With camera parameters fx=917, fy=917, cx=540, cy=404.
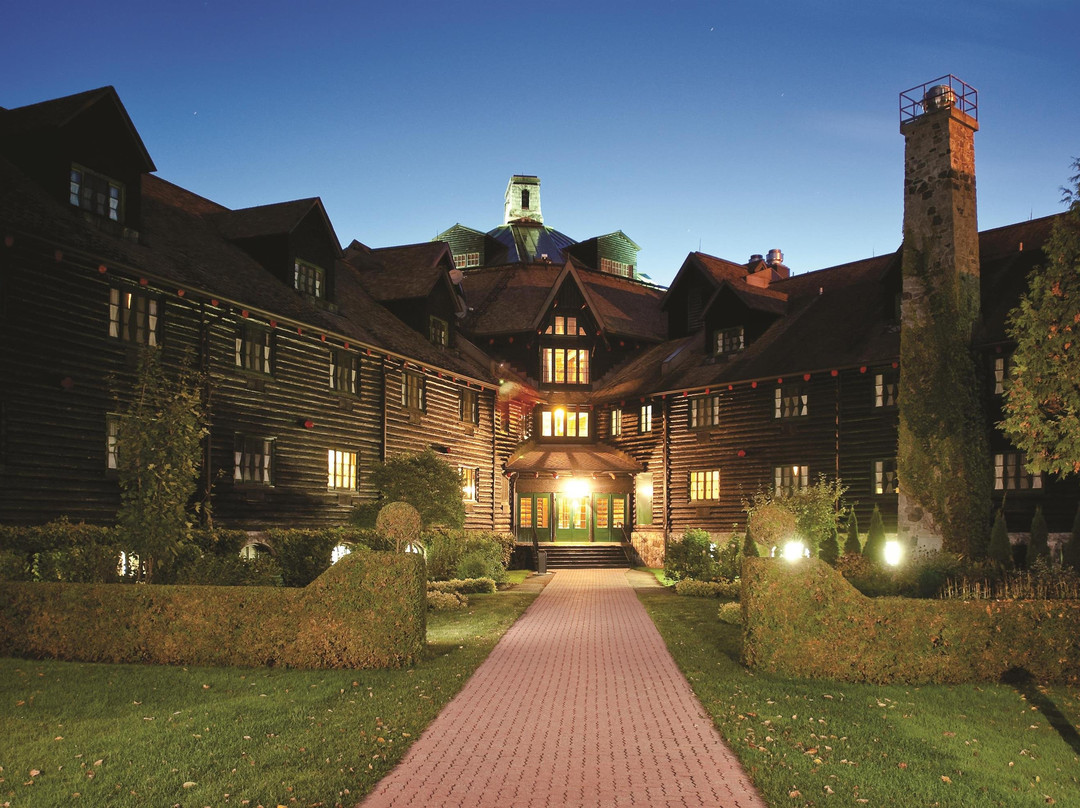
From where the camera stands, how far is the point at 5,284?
62.4 feet

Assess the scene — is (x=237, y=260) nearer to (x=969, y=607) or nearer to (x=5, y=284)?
(x=5, y=284)

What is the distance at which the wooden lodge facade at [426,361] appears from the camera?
20406mm

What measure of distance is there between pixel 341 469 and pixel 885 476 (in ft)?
59.0

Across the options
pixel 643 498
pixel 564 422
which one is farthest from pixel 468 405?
pixel 643 498

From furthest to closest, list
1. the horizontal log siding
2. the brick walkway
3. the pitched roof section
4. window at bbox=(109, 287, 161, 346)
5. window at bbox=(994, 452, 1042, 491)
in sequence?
1. the horizontal log siding
2. window at bbox=(994, 452, 1042, 491)
3. window at bbox=(109, 287, 161, 346)
4. the pitched roof section
5. the brick walkway

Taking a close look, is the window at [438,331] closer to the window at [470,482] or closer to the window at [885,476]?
the window at [470,482]

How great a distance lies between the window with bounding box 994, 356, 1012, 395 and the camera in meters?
27.8

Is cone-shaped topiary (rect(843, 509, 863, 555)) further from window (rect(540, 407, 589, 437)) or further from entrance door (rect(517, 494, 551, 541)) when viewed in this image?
window (rect(540, 407, 589, 437))

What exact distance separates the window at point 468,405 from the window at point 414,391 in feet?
10.2

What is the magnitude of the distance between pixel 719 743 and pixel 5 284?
17.0 metres

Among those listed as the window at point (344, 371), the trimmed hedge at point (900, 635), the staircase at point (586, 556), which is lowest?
the staircase at point (586, 556)

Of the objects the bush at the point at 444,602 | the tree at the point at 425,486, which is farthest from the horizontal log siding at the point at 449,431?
the bush at the point at 444,602

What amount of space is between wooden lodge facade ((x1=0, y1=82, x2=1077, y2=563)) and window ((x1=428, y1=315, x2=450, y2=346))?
0.63 ft

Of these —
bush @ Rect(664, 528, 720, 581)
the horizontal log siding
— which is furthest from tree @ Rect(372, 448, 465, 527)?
bush @ Rect(664, 528, 720, 581)
